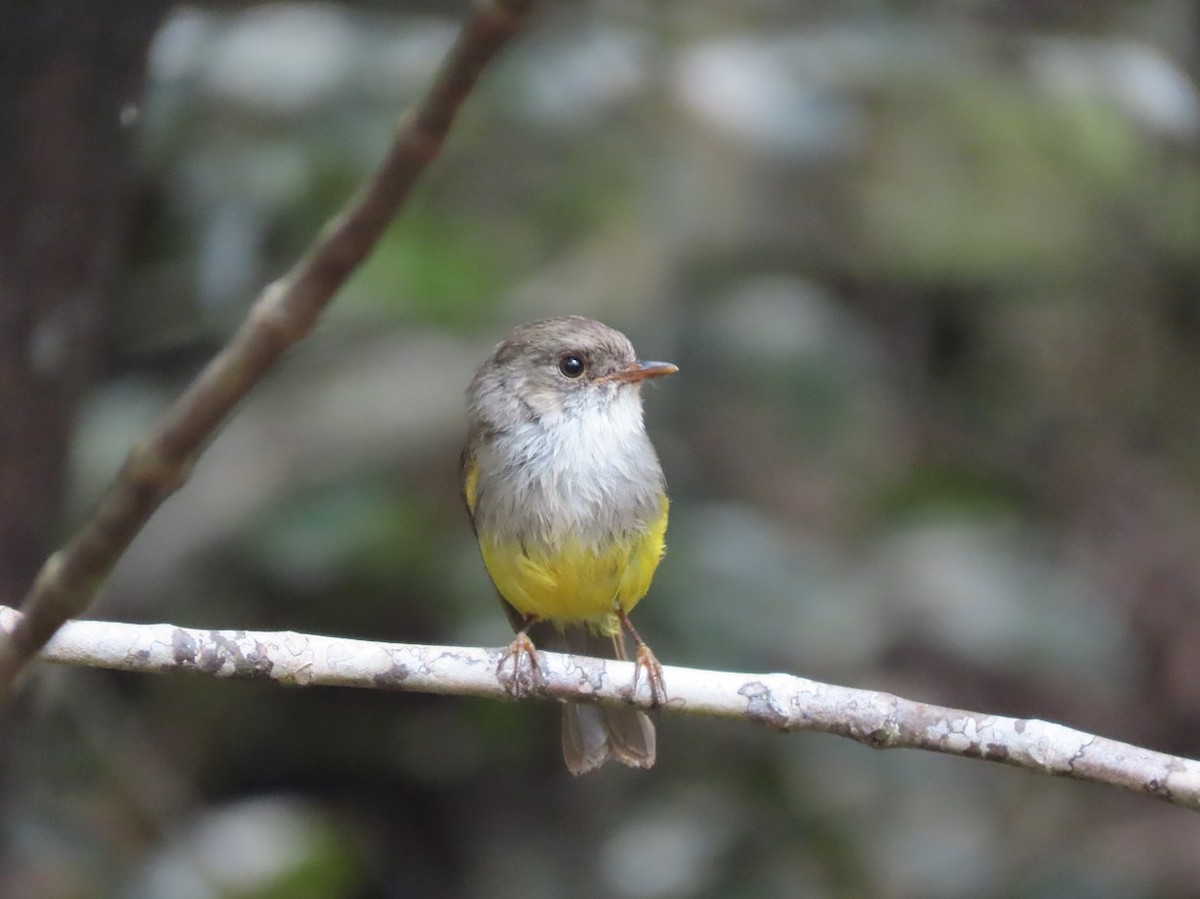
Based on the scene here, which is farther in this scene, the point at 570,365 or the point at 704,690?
the point at 570,365

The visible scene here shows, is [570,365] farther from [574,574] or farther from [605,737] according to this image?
[605,737]

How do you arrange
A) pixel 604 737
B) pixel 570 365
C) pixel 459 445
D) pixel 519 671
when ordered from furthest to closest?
pixel 459 445
pixel 570 365
pixel 604 737
pixel 519 671

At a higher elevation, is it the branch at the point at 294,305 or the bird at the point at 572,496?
the branch at the point at 294,305

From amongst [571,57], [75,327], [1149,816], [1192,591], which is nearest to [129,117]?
[75,327]

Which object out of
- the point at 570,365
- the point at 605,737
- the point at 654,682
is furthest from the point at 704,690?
the point at 570,365

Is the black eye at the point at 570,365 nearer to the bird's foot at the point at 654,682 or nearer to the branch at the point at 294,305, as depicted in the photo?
the bird's foot at the point at 654,682

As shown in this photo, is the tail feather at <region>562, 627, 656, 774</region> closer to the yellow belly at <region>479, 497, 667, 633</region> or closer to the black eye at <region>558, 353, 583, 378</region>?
the yellow belly at <region>479, 497, 667, 633</region>

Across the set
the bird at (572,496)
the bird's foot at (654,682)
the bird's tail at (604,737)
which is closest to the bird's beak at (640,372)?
the bird at (572,496)

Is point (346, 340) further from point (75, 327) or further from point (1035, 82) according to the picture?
point (1035, 82)
